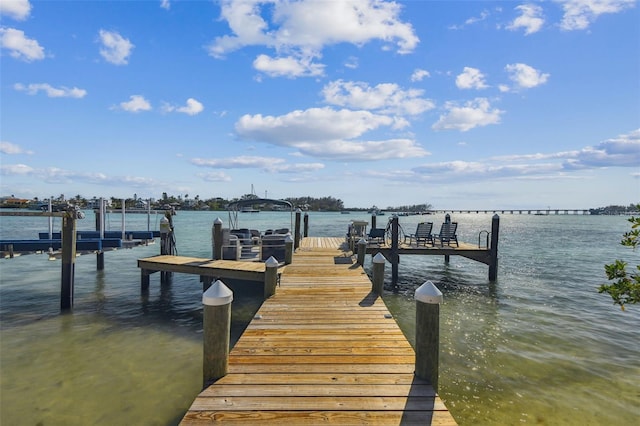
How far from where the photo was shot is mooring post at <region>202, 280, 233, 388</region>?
387 centimetres

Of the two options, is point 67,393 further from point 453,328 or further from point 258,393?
point 453,328

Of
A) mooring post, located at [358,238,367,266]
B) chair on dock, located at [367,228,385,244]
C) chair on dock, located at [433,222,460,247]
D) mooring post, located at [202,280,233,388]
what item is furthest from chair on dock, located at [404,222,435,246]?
mooring post, located at [202,280,233,388]

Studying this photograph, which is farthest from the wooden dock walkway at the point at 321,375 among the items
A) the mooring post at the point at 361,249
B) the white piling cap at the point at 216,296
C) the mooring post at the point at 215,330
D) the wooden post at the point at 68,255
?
the wooden post at the point at 68,255

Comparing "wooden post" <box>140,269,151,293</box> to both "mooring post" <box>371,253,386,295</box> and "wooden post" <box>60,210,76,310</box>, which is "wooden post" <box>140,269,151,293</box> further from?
"mooring post" <box>371,253,386,295</box>

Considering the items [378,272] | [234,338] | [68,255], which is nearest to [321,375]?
[378,272]

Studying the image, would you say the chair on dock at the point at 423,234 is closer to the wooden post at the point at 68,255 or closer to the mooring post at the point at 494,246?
the mooring post at the point at 494,246

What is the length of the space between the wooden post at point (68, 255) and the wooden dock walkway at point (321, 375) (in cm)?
747

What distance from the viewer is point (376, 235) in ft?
53.5

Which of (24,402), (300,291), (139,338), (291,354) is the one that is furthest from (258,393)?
(139,338)

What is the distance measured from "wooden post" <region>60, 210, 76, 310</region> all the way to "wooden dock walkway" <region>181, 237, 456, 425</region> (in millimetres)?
7472

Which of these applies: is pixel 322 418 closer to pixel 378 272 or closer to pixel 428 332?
pixel 428 332

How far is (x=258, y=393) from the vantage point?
367 centimetres

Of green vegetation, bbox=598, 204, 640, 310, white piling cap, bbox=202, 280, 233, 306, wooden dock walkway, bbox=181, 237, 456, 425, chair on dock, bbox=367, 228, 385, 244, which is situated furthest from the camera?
chair on dock, bbox=367, 228, 385, 244

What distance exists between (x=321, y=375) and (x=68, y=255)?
10026 mm
